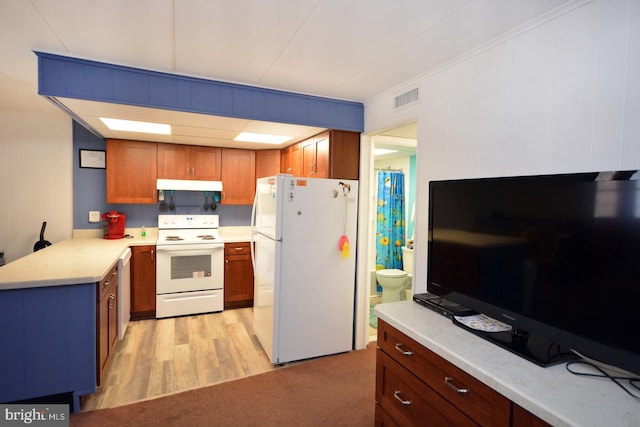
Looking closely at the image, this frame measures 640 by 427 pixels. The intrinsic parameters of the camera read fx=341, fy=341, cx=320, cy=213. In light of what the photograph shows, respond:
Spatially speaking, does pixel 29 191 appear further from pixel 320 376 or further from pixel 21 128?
pixel 320 376

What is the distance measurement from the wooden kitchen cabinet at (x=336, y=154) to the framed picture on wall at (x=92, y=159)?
2596 mm

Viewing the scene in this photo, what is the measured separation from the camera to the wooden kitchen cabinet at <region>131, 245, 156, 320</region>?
3808mm

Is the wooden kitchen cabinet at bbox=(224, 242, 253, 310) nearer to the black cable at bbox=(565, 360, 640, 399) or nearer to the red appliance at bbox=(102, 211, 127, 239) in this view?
the red appliance at bbox=(102, 211, 127, 239)

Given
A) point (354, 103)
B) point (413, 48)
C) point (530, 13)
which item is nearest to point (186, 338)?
point (354, 103)

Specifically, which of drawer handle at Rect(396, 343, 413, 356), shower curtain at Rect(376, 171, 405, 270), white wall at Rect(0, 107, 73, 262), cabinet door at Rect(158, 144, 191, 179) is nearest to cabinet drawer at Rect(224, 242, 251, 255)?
cabinet door at Rect(158, 144, 191, 179)

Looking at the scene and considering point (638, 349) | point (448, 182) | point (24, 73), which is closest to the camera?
point (638, 349)

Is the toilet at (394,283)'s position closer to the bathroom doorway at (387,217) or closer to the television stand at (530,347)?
the bathroom doorway at (387,217)

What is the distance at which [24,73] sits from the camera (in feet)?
8.54

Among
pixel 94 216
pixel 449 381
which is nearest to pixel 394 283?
pixel 449 381

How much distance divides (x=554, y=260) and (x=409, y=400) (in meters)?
0.94

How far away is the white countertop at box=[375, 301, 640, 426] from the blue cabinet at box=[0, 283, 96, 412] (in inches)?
82.3

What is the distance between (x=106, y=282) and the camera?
8.39 feet

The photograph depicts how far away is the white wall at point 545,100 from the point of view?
1.40 meters

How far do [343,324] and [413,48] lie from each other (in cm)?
A: 235
